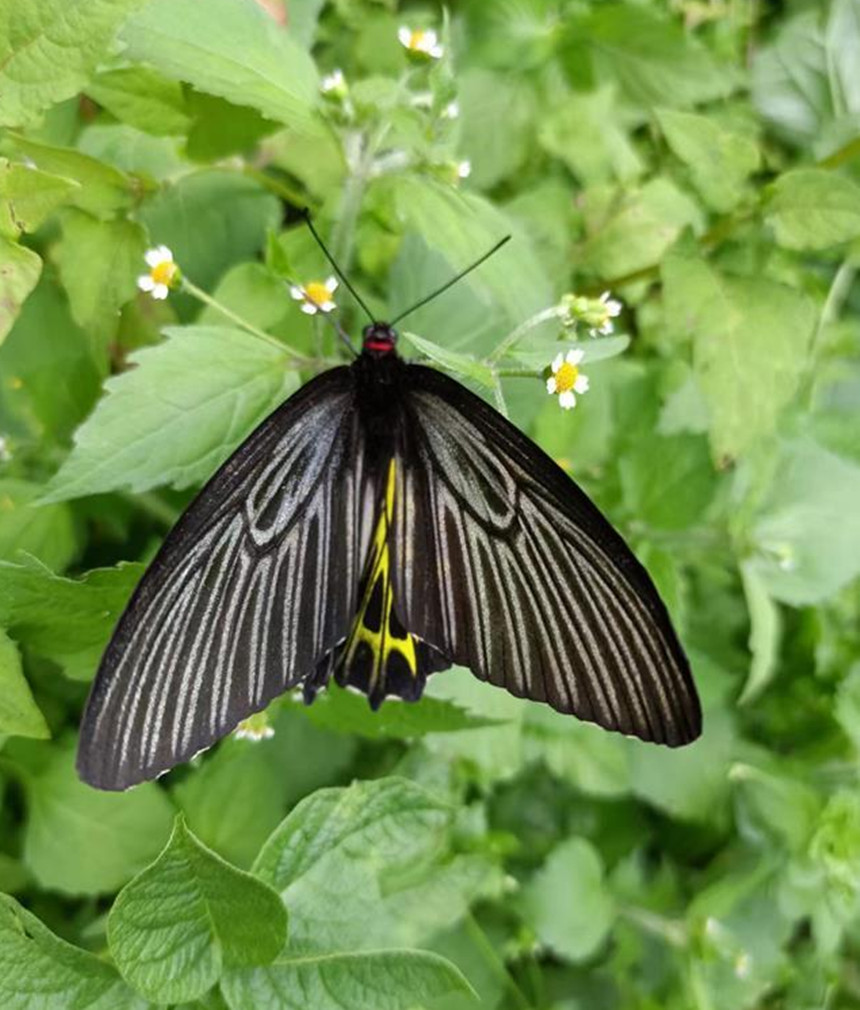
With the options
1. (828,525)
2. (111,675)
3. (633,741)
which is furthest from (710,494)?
(111,675)

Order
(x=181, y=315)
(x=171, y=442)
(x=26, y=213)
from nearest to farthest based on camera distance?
(x=26, y=213)
(x=171, y=442)
(x=181, y=315)

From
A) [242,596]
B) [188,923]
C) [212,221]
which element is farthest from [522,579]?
[212,221]

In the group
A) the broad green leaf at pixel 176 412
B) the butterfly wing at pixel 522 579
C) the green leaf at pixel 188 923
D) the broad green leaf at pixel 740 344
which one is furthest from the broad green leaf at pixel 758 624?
the green leaf at pixel 188 923

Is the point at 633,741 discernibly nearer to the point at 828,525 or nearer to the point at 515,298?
the point at 828,525

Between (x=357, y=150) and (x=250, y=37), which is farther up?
(x=250, y=37)

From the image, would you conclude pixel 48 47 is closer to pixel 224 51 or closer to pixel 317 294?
pixel 224 51

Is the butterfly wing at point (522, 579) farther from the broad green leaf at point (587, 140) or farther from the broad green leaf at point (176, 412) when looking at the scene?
the broad green leaf at point (587, 140)
